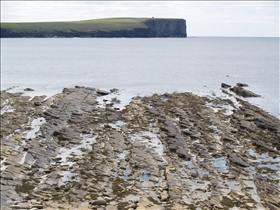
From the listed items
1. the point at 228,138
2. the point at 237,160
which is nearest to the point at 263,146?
the point at 228,138

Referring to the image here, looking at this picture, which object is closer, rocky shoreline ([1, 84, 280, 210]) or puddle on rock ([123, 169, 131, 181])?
rocky shoreline ([1, 84, 280, 210])

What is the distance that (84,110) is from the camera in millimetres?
51969

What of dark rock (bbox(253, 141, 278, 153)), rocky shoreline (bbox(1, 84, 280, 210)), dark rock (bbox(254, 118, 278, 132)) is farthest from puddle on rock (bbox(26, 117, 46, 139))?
dark rock (bbox(254, 118, 278, 132))

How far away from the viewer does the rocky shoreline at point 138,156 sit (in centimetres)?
2620

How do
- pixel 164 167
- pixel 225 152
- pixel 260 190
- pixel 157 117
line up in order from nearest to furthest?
pixel 260 190 < pixel 164 167 < pixel 225 152 < pixel 157 117

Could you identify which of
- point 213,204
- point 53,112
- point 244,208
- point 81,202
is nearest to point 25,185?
point 81,202

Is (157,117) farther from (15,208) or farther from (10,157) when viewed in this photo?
(15,208)

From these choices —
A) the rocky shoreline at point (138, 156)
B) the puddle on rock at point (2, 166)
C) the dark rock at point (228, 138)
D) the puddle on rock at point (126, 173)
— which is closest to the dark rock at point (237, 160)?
the rocky shoreline at point (138, 156)

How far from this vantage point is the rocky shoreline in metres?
26.2

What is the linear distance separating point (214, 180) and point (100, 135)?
53.3 ft

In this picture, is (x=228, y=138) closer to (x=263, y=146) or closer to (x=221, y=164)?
(x=263, y=146)

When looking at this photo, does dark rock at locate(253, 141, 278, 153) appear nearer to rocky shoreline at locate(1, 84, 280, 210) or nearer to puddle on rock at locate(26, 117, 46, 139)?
rocky shoreline at locate(1, 84, 280, 210)

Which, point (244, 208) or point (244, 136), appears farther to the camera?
point (244, 136)

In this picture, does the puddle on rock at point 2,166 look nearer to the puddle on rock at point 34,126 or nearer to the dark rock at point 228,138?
the puddle on rock at point 34,126
